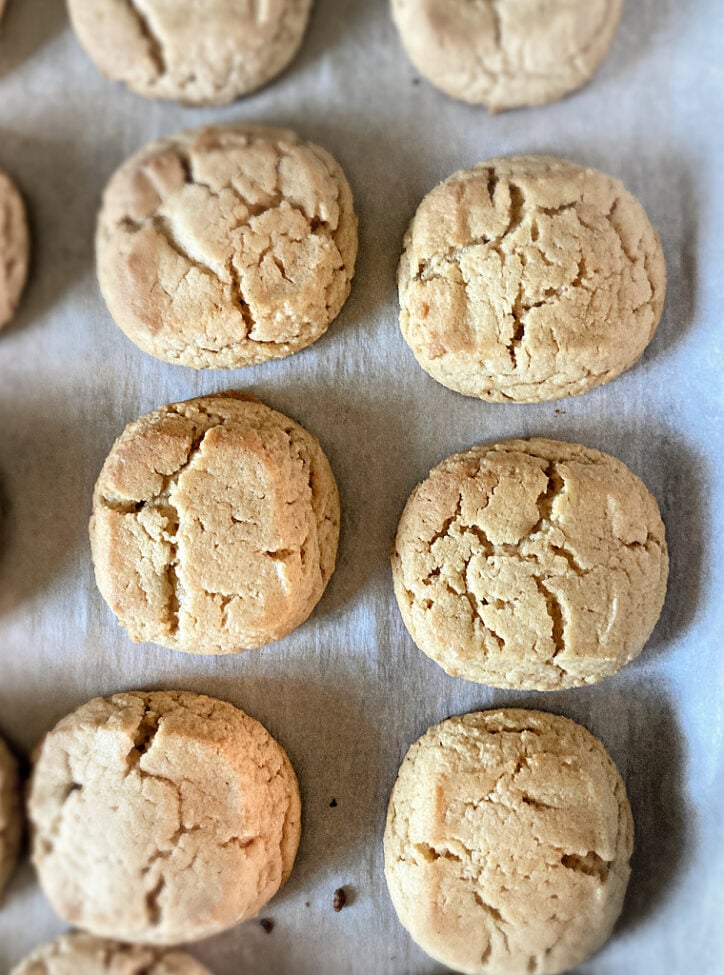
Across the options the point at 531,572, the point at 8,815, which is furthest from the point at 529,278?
the point at 8,815

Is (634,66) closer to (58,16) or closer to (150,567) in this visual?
(58,16)

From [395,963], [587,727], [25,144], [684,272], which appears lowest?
[395,963]

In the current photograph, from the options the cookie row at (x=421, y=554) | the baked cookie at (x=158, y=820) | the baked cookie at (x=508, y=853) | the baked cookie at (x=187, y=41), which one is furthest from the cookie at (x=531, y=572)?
the baked cookie at (x=187, y=41)

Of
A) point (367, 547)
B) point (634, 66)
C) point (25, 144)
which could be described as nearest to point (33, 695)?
point (367, 547)

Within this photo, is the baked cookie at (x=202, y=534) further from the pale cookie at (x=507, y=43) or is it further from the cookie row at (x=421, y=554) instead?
the pale cookie at (x=507, y=43)

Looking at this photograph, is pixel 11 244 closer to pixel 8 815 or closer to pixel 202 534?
pixel 202 534

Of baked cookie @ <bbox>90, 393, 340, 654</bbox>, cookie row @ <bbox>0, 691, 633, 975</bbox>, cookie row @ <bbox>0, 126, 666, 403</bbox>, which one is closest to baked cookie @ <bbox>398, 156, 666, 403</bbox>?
cookie row @ <bbox>0, 126, 666, 403</bbox>

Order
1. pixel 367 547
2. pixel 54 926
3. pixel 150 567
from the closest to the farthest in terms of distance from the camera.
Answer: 1. pixel 54 926
2. pixel 150 567
3. pixel 367 547
